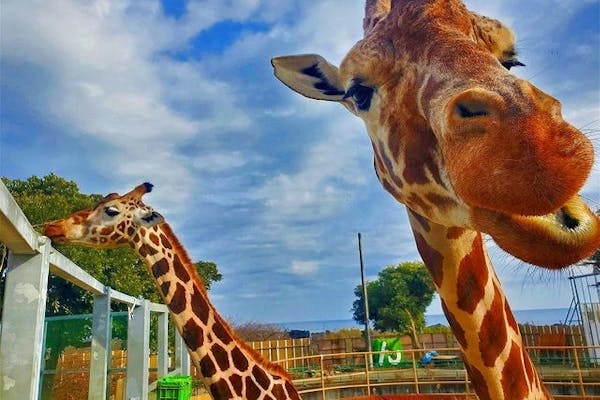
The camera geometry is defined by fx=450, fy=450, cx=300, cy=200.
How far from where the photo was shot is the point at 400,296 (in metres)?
28.9

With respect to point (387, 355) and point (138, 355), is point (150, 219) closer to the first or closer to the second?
point (138, 355)

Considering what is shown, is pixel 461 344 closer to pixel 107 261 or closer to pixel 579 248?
pixel 579 248

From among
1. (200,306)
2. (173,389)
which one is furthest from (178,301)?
(173,389)

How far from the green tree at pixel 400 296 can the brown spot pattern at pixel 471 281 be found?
27809 millimetres

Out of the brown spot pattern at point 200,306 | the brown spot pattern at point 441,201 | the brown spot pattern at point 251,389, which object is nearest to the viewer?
the brown spot pattern at point 441,201

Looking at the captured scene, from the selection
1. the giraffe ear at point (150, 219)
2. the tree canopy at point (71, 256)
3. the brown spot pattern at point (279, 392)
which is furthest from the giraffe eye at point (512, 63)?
the tree canopy at point (71, 256)

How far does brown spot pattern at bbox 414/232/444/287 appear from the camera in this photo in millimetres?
1540

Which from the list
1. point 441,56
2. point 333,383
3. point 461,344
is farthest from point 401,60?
point 333,383

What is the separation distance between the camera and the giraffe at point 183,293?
12.2ft

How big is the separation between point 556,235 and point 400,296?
2923 centimetres

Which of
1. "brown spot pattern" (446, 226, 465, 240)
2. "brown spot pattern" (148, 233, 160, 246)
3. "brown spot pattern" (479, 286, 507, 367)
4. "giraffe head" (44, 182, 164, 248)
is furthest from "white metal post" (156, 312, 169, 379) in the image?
"brown spot pattern" (446, 226, 465, 240)

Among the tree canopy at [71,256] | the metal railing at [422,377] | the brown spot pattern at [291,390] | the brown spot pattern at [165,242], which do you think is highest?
the tree canopy at [71,256]

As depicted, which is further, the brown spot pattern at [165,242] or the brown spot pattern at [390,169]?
the brown spot pattern at [165,242]

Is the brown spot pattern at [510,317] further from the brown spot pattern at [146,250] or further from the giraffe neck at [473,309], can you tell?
the brown spot pattern at [146,250]
